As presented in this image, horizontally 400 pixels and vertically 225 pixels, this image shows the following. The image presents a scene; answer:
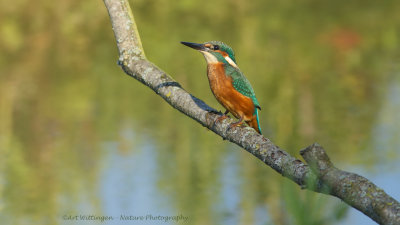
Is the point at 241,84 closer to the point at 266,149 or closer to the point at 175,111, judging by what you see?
the point at 266,149

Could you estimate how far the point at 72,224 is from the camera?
728cm

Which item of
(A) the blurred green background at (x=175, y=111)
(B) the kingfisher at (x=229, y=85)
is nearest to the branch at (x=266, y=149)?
(B) the kingfisher at (x=229, y=85)

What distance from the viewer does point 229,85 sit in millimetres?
3459

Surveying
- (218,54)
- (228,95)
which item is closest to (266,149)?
(228,95)

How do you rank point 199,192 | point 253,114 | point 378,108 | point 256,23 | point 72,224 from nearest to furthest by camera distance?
point 253,114
point 72,224
point 199,192
point 378,108
point 256,23

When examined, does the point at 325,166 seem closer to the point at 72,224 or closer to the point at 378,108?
the point at 72,224

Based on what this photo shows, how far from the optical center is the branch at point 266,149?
159 cm

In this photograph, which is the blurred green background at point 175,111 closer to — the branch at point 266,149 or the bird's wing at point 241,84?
the bird's wing at point 241,84

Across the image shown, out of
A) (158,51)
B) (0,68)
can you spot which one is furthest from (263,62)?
(0,68)

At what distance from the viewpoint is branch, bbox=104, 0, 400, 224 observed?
159cm

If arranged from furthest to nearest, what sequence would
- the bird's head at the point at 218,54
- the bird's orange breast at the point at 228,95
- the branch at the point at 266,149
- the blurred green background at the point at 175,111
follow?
the blurred green background at the point at 175,111 < the bird's head at the point at 218,54 < the bird's orange breast at the point at 228,95 < the branch at the point at 266,149

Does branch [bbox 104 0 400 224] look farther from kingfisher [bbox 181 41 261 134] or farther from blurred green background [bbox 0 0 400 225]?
blurred green background [bbox 0 0 400 225]

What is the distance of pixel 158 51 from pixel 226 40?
4.16 feet

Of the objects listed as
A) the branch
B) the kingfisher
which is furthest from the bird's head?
the branch
